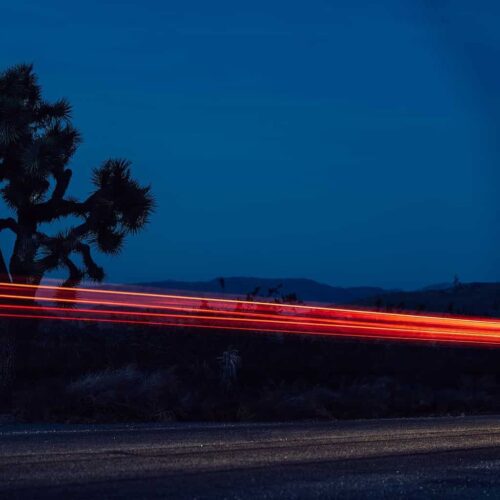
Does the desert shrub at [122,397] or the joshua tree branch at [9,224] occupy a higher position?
the joshua tree branch at [9,224]

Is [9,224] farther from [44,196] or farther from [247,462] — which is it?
[247,462]

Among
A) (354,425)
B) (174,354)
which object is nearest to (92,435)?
(354,425)

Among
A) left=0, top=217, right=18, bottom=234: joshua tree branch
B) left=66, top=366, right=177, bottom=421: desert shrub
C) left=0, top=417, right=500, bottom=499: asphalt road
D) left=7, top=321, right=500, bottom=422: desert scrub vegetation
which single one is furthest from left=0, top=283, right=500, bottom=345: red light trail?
left=0, top=417, right=500, bottom=499: asphalt road

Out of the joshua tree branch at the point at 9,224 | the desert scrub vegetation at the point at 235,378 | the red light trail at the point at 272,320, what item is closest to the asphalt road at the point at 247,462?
the desert scrub vegetation at the point at 235,378

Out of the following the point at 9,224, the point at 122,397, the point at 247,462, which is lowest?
the point at 247,462

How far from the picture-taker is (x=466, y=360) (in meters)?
36.3

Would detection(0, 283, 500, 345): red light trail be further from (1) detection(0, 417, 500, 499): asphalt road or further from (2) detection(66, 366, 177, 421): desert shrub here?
(1) detection(0, 417, 500, 499): asphalt road

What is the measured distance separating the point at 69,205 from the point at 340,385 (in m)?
8.33

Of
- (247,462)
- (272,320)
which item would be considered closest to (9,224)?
(247,462)

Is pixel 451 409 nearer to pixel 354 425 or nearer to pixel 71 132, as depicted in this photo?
pixel 354 425

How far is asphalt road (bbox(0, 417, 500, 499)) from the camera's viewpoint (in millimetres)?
10484

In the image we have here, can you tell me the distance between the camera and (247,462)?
41.3 feet

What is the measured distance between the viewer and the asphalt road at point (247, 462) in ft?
34.4

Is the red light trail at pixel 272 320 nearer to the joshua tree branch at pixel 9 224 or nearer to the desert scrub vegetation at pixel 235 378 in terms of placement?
the desert scrub vegetation at pixel 235 378
